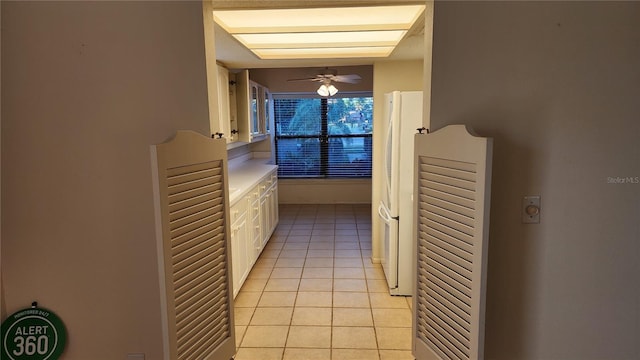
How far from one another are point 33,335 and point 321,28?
94.6 inches

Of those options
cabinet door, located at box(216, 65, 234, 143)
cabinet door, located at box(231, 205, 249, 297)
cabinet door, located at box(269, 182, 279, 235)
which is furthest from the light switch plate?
cabinet door, located at box(269, 182, 279, 235)

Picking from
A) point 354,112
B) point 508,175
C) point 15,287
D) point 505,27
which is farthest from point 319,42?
point 354,112

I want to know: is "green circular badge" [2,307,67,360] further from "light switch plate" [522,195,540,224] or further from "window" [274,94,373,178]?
"window" [274,94,373,178]

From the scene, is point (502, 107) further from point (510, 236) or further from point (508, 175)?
point (510, 236)

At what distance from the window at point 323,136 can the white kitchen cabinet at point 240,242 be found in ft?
11.5

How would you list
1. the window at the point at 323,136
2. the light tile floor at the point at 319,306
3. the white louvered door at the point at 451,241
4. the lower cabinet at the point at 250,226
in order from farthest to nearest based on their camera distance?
the window at the point at 323,136, the lower cabinet at the point at 250,226, the light tile floor at the point at 319,306, the white louvered door at the point at 451,241

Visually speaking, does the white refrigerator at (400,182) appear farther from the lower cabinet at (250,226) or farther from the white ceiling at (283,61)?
the lower cabinet at (250,226)

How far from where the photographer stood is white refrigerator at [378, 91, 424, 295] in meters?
3.12

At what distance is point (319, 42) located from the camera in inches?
125

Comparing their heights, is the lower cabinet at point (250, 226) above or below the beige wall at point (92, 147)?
below

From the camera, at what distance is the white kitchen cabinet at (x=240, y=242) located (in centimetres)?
319

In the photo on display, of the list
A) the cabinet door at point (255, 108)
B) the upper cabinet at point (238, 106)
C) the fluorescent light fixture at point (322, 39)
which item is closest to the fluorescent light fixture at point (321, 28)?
the fluorescent light fixture at point (322, 39)

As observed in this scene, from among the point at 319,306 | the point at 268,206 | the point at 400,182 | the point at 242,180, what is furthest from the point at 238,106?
the point at 319,306

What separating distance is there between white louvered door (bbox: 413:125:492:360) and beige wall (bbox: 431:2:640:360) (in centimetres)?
21
